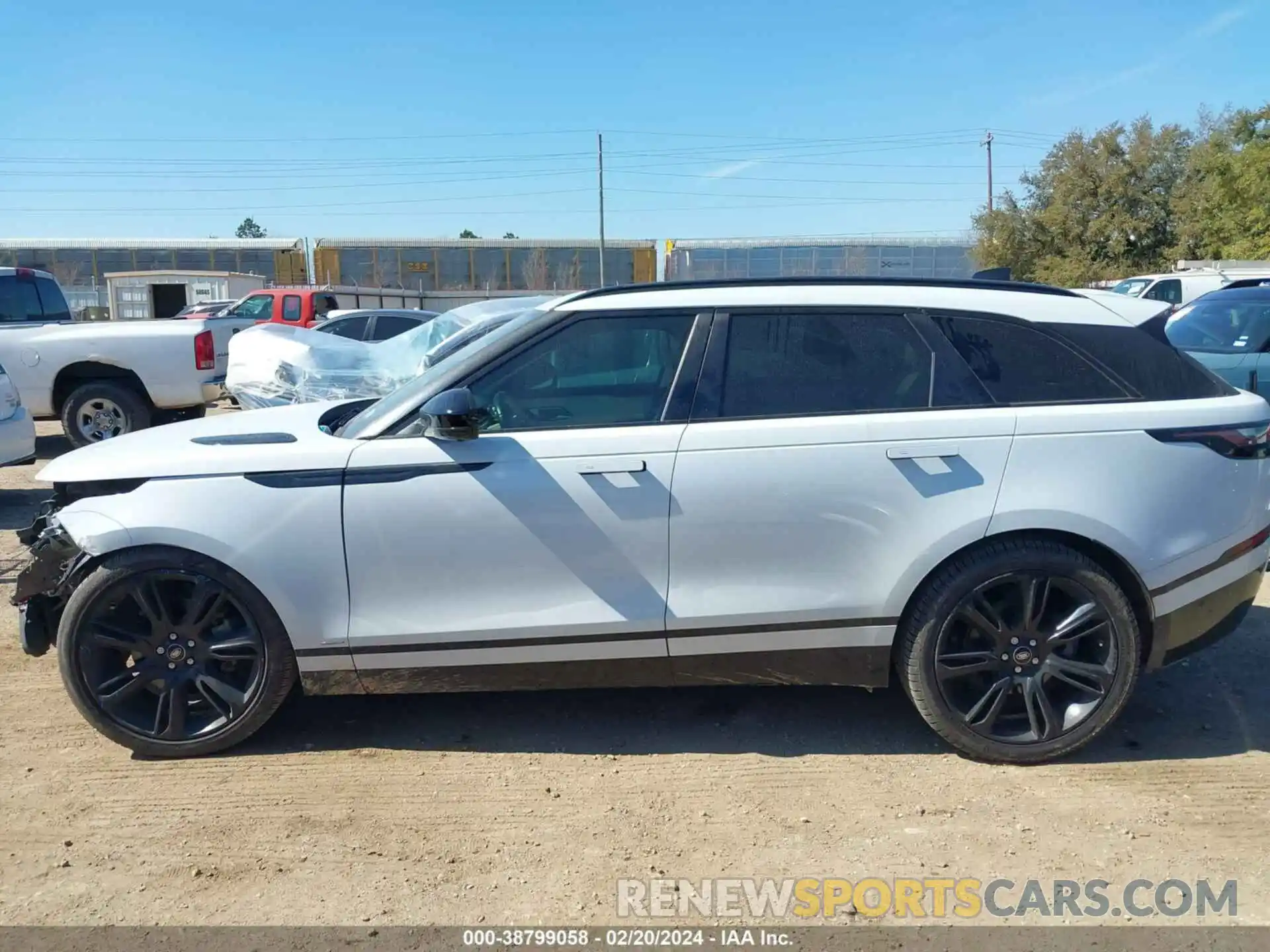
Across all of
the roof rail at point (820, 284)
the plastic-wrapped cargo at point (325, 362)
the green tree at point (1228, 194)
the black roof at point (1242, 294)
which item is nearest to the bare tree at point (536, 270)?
the green tree at point (1228, 194)

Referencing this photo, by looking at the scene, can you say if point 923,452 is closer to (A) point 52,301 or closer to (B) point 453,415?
(B) point 453,415

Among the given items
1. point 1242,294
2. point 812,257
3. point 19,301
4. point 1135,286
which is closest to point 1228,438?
point 1242,294

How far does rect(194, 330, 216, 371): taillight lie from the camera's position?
10375mm

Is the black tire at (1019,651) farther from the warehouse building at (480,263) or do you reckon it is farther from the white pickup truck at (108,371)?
the warehouse building at (480,263)

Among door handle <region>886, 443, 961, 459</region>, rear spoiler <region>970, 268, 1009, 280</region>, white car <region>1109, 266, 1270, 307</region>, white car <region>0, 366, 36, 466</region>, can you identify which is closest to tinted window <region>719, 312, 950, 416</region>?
door handle <region>886, 443, 961, 459</region>

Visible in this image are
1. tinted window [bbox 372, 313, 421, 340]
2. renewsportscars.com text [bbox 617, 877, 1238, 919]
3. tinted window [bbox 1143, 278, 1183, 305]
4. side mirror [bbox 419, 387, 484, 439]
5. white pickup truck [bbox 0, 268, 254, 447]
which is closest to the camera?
renewsportscars.com text [bbox 617, 877, 1238, 919]

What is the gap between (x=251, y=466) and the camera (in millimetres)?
3557

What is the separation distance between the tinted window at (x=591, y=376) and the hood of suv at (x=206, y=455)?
0.59m

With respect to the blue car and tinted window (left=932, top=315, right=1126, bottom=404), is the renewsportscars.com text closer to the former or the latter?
tinted window (left=932, top=315, right=1126, bottom=404)

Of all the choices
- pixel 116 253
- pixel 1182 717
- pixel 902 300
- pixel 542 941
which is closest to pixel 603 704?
pixel 542 941

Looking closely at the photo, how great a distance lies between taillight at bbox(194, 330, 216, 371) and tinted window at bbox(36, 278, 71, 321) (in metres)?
2.42

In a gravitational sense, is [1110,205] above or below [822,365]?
above

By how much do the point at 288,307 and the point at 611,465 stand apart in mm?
18002

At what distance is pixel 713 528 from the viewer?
3.49 m
